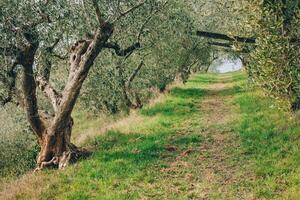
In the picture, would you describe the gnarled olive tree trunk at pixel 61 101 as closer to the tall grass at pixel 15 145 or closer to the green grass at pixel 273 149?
the tall grass at pixel 15 145

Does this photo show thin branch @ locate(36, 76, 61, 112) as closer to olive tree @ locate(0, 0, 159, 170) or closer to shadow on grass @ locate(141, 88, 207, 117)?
olive tree @ locate(0, 0, 159, 170)

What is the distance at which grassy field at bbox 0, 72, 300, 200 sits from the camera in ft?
45.0

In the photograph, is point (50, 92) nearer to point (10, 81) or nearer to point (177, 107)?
point (10, 81)

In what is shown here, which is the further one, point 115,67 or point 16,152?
point 115,67

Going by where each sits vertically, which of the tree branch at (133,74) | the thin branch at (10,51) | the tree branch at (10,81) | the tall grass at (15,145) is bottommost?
the tall grass at (15,145)

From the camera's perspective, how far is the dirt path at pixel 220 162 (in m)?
13.4

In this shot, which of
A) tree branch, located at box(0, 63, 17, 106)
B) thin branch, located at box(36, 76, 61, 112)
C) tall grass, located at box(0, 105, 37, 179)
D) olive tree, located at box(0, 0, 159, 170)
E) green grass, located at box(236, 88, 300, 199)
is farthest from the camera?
tall grass, located at box(0, 105, 37, 179)

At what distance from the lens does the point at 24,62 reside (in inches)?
722

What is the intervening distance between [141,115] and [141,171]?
518 inches

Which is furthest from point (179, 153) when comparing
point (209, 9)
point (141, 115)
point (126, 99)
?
point (209, 9)

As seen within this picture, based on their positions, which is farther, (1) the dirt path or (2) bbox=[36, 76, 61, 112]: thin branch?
(2) bbox=[36, 76, 61, 112]: thin branch

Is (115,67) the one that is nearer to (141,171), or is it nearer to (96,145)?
(96,145)

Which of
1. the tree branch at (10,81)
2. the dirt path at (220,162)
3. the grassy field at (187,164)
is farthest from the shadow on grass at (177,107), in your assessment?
the tree branch at (10,81)

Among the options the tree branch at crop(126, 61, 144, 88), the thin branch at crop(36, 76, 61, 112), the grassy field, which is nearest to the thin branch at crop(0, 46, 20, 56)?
the thin branch at crop(36, 76, 61, 112)
